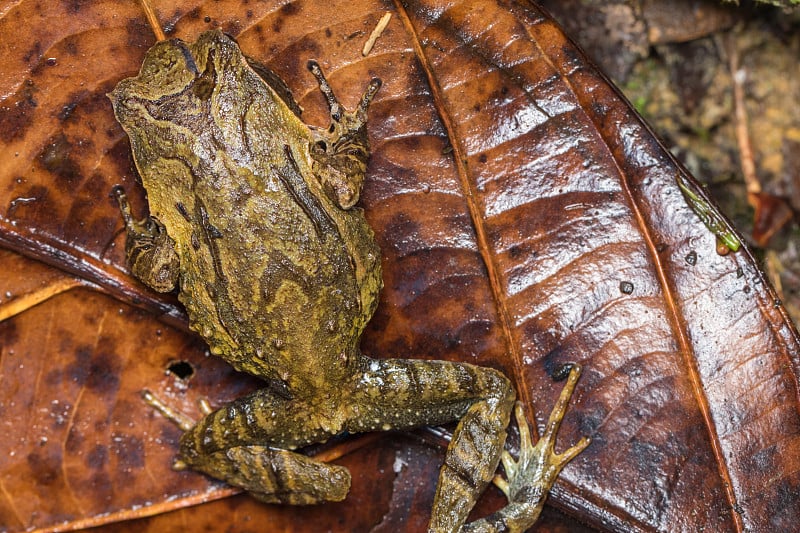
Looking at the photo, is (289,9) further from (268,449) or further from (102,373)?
(268,449)

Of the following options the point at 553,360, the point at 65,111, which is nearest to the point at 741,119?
the point at 553,360

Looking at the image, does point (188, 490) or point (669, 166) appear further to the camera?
point (188, 490)

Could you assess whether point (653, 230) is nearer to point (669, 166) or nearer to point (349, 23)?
point (669, 166)

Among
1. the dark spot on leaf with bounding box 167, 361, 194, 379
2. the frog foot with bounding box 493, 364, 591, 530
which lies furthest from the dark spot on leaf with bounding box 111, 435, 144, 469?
the frog foot with bounding box 493, 364, 591, 530

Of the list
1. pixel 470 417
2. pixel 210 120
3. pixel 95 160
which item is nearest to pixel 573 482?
pixel 470 417

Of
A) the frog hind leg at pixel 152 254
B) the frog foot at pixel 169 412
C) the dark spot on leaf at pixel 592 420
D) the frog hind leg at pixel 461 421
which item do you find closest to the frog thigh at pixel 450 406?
the frog hind leg at pixel 461 421

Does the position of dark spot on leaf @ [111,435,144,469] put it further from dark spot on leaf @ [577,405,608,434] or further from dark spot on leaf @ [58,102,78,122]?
dark spot on leaf @ [577,405,608,434]
